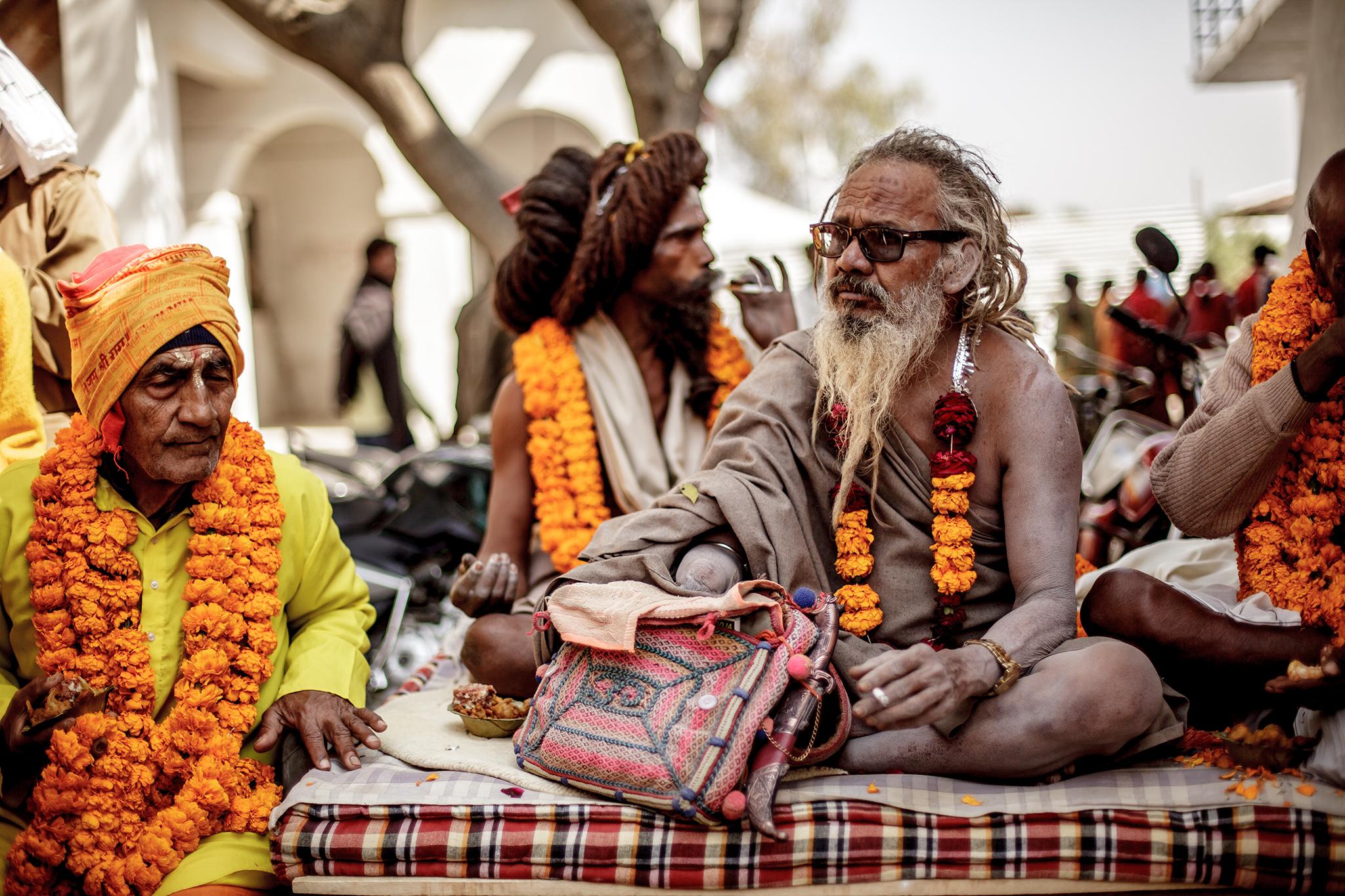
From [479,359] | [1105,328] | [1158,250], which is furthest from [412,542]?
[1105,328]

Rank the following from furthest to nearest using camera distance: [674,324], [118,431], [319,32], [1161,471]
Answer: [319,32], [674,324], [1161,471], [118,431]

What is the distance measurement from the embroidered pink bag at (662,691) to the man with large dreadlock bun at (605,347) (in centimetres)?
101

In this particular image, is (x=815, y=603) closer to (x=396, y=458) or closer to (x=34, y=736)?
(x=34, y=736)

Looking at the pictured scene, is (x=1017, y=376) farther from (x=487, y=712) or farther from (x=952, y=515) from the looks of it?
(x=487, y=712)

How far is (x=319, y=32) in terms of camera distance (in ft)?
25.5

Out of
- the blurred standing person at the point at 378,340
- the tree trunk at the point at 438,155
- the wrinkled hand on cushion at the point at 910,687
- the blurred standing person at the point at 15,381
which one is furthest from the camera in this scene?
the blurred standing person at the point at 378,340

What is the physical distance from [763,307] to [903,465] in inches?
52.1

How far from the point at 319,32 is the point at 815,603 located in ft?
21.1

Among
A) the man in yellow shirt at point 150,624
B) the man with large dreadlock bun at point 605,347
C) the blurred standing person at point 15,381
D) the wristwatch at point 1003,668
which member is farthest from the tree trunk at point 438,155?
the wristwatch at point 1003,668

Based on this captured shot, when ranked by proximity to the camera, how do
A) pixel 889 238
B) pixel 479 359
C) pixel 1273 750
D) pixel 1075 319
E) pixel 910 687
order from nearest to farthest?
pixel 910 687
pixel 1273 750
pixel 889 238
pixel 479 359
pixel 1075 319

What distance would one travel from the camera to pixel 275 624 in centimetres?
297

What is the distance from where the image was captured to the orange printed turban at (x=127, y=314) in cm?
273

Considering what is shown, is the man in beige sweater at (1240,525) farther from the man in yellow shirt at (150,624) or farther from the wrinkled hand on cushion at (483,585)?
the man in yellow shirt at (150,624)

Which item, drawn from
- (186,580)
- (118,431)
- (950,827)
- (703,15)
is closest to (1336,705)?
(950,827)
